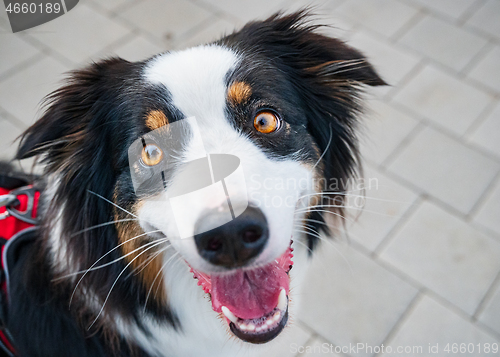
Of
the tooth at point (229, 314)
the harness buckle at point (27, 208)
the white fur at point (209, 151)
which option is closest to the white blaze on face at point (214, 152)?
the white fur at point (209, 151)

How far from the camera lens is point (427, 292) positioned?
249 centimetres

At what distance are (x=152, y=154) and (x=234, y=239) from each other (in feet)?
1.38

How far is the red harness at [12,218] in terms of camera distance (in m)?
1.63

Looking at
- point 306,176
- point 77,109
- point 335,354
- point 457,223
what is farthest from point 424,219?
point 77,109

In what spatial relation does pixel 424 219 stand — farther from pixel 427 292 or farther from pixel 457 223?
pixel 427 292

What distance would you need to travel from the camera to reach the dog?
130 cm

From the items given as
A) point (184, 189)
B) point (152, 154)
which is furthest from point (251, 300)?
point (152, 154)

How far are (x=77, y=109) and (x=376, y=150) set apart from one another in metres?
2.12

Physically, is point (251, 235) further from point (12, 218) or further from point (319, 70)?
point (12, 218)

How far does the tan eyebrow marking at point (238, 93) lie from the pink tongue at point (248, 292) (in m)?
0.56

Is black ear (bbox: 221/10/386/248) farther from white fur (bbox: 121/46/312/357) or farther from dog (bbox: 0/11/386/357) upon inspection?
white fur (bbox: 121/46/312/357)

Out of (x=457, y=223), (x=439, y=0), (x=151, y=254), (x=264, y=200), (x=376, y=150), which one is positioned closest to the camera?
(x=264, y=200)

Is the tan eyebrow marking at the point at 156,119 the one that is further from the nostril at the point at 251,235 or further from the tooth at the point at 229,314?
the tooth at the point at 229,314

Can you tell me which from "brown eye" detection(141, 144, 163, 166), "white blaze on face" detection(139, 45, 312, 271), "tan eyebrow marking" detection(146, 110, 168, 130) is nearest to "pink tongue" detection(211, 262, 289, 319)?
"white blaze on face" detection(139, 45, 312, 271)
